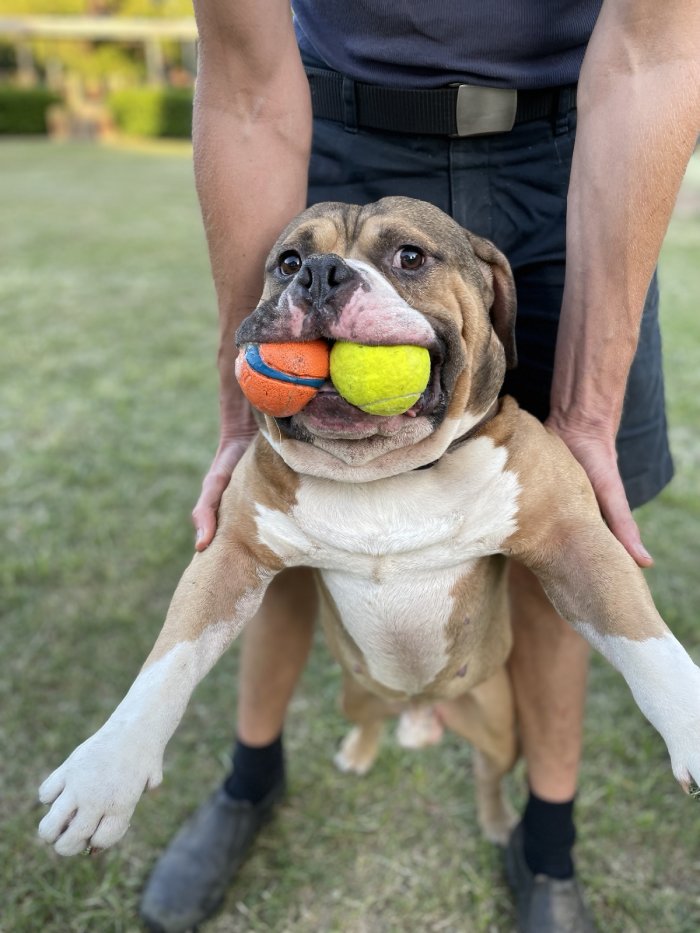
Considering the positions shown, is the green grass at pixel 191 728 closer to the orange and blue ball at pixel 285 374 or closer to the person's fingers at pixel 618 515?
the person's fingers at pixel 618 515

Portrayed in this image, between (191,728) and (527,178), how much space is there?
2.18 metres

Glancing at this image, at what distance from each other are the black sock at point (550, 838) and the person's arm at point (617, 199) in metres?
0.93

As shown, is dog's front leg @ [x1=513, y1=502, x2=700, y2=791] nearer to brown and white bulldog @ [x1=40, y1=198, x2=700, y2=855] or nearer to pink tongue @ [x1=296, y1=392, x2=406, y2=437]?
brown and white bulldog @ [x1=40, y1=198, x2=700, y2=855]

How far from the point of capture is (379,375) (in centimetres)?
171

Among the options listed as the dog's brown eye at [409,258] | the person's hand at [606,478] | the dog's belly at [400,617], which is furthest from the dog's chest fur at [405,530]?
the dog's brown eye at [409,258]

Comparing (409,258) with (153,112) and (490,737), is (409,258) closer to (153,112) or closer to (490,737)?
(490,737)

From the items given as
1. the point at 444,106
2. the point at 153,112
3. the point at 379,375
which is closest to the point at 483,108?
the point at 444,106

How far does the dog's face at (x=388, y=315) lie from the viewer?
1.77 metres

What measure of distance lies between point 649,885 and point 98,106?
107 feet

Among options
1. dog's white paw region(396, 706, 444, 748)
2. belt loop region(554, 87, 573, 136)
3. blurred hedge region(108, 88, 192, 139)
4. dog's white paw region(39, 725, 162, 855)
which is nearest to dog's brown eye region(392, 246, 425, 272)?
belt loop region(554, 87, 573, 136)

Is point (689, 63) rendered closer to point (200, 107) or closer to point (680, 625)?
point (200, 107)

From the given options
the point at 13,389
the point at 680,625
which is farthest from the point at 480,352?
the point at 13,389

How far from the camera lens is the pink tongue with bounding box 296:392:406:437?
1.81m

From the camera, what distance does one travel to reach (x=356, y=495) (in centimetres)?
203
